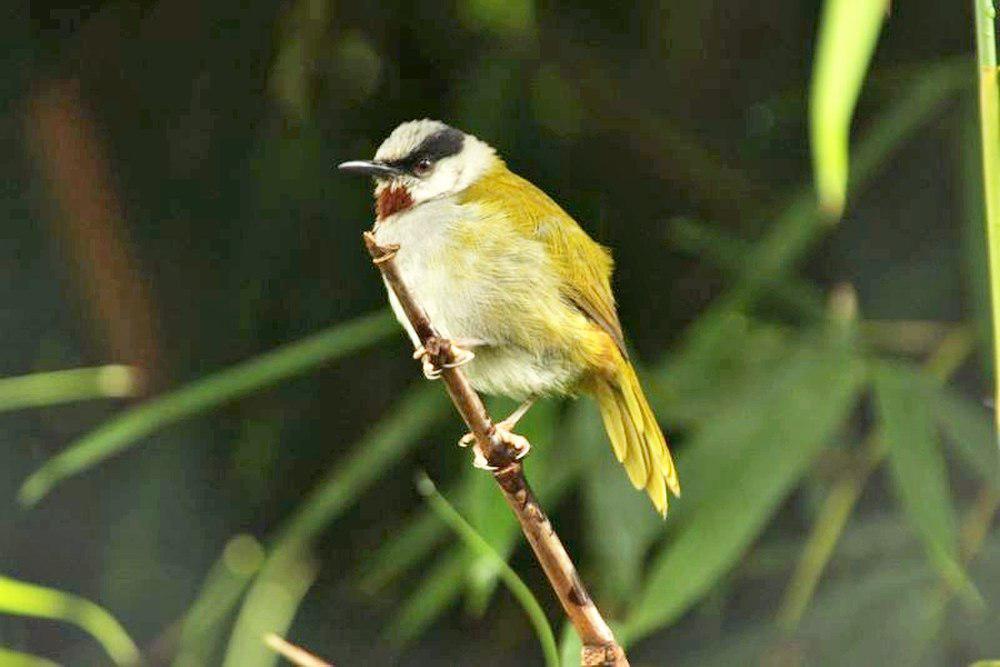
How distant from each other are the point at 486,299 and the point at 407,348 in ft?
1.87

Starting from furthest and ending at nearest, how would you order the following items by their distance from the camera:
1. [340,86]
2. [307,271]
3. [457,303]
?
1. [307,271]
2. [340,86]
3. [457,303]

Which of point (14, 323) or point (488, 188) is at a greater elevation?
point (488, 188)

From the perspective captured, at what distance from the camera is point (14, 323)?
125cm

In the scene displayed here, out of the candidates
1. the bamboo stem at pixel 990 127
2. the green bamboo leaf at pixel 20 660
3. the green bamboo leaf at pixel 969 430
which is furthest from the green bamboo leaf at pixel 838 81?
the green bamboo leaf at pixel 20 660

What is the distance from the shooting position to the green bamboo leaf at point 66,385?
1205 millimetres

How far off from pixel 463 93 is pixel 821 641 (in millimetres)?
583

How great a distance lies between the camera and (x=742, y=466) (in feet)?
3.88

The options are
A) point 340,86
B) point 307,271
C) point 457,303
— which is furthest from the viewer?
point 307,271

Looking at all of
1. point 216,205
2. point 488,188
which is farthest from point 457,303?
point 216,205

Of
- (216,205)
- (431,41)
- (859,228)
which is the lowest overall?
(859,228)

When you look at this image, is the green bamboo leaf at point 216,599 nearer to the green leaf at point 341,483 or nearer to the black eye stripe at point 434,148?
the green leaf at point 341,483

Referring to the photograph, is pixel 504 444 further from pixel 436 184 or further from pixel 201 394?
pixel 201 394

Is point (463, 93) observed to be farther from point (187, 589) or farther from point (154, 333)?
point (187, 589)

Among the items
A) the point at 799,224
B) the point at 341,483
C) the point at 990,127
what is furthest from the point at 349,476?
the point at 990,127
